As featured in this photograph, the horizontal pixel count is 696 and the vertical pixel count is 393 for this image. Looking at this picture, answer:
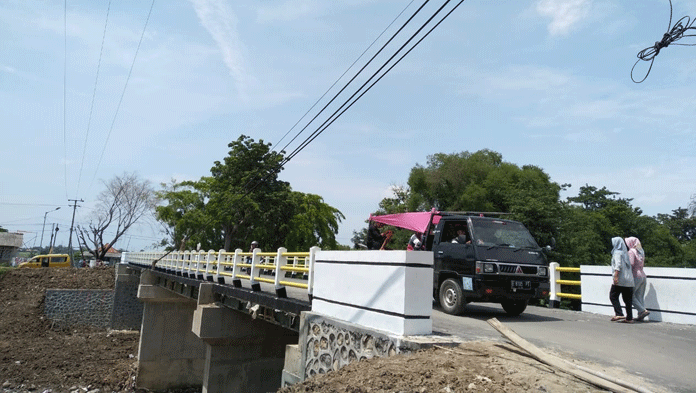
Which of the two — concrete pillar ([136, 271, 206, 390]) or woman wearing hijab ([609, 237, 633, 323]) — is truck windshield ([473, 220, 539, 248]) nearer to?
woman wearing hijab ([609, 237, 633, 323])

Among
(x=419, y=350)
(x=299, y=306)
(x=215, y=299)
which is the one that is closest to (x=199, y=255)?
(x=215, y=299)

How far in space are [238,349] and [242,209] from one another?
68.9 feet

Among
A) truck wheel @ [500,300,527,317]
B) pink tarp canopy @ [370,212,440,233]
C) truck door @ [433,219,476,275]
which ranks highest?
pink tarp canopy @ [370,212,440,233]

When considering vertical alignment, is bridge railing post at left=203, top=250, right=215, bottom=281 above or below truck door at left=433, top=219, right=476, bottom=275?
below

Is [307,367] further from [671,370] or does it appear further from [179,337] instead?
[179,337]

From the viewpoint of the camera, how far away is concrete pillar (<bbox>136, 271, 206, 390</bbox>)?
76.1 feet

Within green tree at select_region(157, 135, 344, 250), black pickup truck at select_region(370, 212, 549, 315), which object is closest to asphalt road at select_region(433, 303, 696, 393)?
black pickup truck at select_region(370, 212, 549, 315)

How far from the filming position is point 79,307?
29922 millimetres

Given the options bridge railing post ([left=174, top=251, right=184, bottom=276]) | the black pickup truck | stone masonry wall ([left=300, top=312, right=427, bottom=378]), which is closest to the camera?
stone masonry wall ([left=300, top=312, right=427, bottom=378])

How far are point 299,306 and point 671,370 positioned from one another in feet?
17.6

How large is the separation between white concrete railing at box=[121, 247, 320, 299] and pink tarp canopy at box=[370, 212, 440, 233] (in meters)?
2.22

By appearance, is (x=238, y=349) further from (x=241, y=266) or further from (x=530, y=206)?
(x=530, y=206)

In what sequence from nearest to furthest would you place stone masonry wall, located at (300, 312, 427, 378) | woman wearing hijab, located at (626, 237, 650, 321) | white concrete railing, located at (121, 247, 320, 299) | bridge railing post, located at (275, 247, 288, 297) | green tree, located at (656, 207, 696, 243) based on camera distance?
1. stone masonry wall, located at (300, 312, 427, 378)
2. woman wearing hijab, located at (626, 237, 650, 321)
3. white concrete railing, located at (121, 247, 320, 299)
4. bridge railing post, located at (275, 247, 288, 297)
5. green tree, located at (656, 207, 696, 243)

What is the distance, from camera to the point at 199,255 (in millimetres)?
16031
